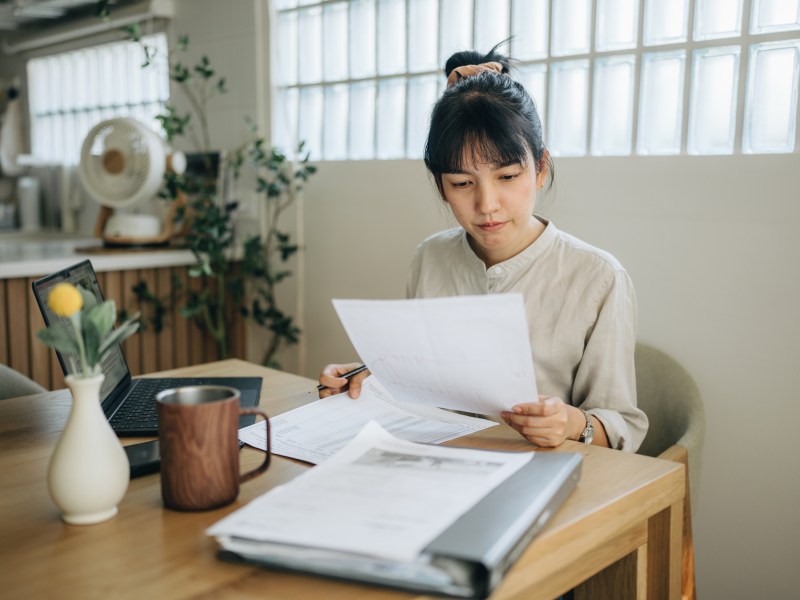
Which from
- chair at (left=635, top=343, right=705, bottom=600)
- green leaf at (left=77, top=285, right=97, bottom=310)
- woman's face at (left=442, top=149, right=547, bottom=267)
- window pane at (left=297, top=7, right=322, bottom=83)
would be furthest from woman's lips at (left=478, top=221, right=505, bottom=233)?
window pane at (left=297, top=7, right=322, bottom=83)

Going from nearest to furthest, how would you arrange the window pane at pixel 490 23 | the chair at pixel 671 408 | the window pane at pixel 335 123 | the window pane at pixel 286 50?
the chair at pixel 671 408 < the window pane at pixel 490 23 < the window pane at pixel 335 123 < the window pane at pixel 286 50

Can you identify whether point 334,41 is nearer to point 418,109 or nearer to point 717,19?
point 418,109

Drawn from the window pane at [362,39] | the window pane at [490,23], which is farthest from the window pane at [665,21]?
the window pane at [362,39]

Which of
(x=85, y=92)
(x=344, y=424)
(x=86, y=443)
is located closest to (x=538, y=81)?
(x=344, y=424)

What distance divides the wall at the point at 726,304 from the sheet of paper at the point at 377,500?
3.34 feet

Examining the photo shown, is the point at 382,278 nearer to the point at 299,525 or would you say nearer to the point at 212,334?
the point at 212,334

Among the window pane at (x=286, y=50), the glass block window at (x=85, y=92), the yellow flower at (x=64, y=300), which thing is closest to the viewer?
the yellow flower at (x=64, y=300)

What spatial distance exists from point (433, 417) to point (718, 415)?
872 millimetres

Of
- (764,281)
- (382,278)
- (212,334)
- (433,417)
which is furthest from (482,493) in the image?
(212,334)

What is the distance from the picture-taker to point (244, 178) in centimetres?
300

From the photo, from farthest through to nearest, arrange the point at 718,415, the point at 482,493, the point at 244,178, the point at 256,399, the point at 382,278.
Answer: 1. the point at 244,178
2. the point at 382,278
3. the point at 718,415
4. the point at 256,399
5. the point at 482,493

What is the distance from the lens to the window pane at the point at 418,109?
7.89ft

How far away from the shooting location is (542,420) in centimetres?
104

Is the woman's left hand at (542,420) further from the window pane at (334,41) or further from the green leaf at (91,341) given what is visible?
the window pane at (334,41)
